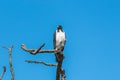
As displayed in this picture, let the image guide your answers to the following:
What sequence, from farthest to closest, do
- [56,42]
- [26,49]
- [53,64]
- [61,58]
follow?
[56,42]
[53,64]
[61,58]
[26,49]

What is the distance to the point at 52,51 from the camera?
31.4 feet

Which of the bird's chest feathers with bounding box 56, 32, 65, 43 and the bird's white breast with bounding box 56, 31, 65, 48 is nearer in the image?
the bird's white breast with bounding box 56, 31, 65, 48

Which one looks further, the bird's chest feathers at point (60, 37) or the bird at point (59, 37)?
the bird's chest feathers at point (60, 37)

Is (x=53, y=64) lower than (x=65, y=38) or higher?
lower

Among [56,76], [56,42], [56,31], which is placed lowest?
[56,76]

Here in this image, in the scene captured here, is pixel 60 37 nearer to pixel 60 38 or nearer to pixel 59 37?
pixel 59 37

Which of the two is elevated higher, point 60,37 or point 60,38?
point 60,37

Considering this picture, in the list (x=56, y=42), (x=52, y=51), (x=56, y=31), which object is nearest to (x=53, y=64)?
(x=52, y=51)

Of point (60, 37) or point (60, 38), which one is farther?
point (60, 37)

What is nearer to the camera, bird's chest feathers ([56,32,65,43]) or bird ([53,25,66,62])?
bird ([53,25,66,62])

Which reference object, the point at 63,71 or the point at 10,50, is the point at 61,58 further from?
the point at 10,50

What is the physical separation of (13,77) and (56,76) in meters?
7.18

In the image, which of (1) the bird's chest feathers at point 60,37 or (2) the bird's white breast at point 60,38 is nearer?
(2) the bird's white breast at point 60,38

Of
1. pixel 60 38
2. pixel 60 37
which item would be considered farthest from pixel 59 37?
pixel 60 38
